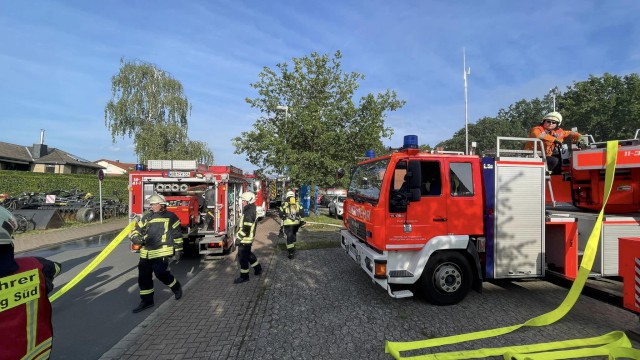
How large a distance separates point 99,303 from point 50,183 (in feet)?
71.0

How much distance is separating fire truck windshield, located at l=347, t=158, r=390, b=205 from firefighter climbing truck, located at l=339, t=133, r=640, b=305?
0.04m

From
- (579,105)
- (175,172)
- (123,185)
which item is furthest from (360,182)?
(579,105)

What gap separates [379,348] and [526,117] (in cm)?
7175

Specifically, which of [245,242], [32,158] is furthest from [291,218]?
[32,158]

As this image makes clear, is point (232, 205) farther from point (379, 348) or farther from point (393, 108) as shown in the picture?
point (393, 108)

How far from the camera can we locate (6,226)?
207 cm

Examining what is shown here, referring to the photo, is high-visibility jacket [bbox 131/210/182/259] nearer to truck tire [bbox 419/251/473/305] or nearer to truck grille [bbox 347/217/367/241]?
truck grille [bbox 347/217/367/241]

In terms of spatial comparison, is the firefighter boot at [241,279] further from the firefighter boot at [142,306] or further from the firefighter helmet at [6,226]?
the firefighter helmet at [6,226]

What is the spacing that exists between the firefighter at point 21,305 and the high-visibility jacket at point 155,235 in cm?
276

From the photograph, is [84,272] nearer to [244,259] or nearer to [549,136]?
[244,259]

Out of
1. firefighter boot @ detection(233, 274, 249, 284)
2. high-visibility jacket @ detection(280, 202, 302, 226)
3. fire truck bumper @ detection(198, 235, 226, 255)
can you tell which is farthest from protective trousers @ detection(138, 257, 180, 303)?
high-visibility jacket @ detection(280, 202, 302, 226)

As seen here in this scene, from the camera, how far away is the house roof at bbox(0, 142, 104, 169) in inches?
1171

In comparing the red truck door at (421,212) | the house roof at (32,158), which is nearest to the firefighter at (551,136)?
the red truck door at (421,212)

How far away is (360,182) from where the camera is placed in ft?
19.3
